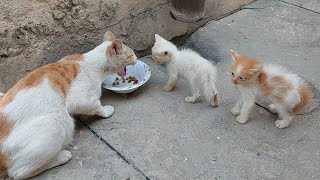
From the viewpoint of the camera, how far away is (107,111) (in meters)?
3.09

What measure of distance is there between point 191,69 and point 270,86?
595 millimetres

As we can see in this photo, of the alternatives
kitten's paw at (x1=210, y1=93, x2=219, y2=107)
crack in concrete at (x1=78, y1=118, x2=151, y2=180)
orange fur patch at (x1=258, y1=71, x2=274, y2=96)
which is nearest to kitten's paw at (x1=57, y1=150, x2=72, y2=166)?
crack in concrete at (x1=78, y1=118, x2=151, y2=180)

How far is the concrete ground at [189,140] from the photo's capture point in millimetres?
2668

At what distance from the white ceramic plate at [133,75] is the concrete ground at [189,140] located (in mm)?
81

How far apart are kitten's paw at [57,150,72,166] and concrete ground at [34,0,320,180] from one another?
0.04m

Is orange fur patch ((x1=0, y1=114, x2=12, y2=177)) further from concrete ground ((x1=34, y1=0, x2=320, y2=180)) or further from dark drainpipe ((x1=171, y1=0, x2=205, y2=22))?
dark drainpipe ((x1=171, y1=0, x2=205, y2=22))

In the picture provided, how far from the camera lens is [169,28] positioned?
12.9 feet

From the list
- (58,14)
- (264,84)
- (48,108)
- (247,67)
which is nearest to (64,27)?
(58,14)

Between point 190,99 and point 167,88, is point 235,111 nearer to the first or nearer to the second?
point 190,99

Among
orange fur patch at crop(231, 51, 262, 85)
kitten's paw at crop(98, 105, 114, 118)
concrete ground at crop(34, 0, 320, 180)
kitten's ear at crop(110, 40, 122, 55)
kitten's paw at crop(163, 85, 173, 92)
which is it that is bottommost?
concrete ground at crop(34, 0, 320, 180)

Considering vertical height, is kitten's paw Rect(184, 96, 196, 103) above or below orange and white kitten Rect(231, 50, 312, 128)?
below

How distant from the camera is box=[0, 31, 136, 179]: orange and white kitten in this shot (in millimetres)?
2471

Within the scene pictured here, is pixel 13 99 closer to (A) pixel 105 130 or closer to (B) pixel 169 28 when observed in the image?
(A) pixel 105 130

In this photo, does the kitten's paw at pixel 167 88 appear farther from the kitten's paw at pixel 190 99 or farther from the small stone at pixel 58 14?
the small stone at pixel 58 14
